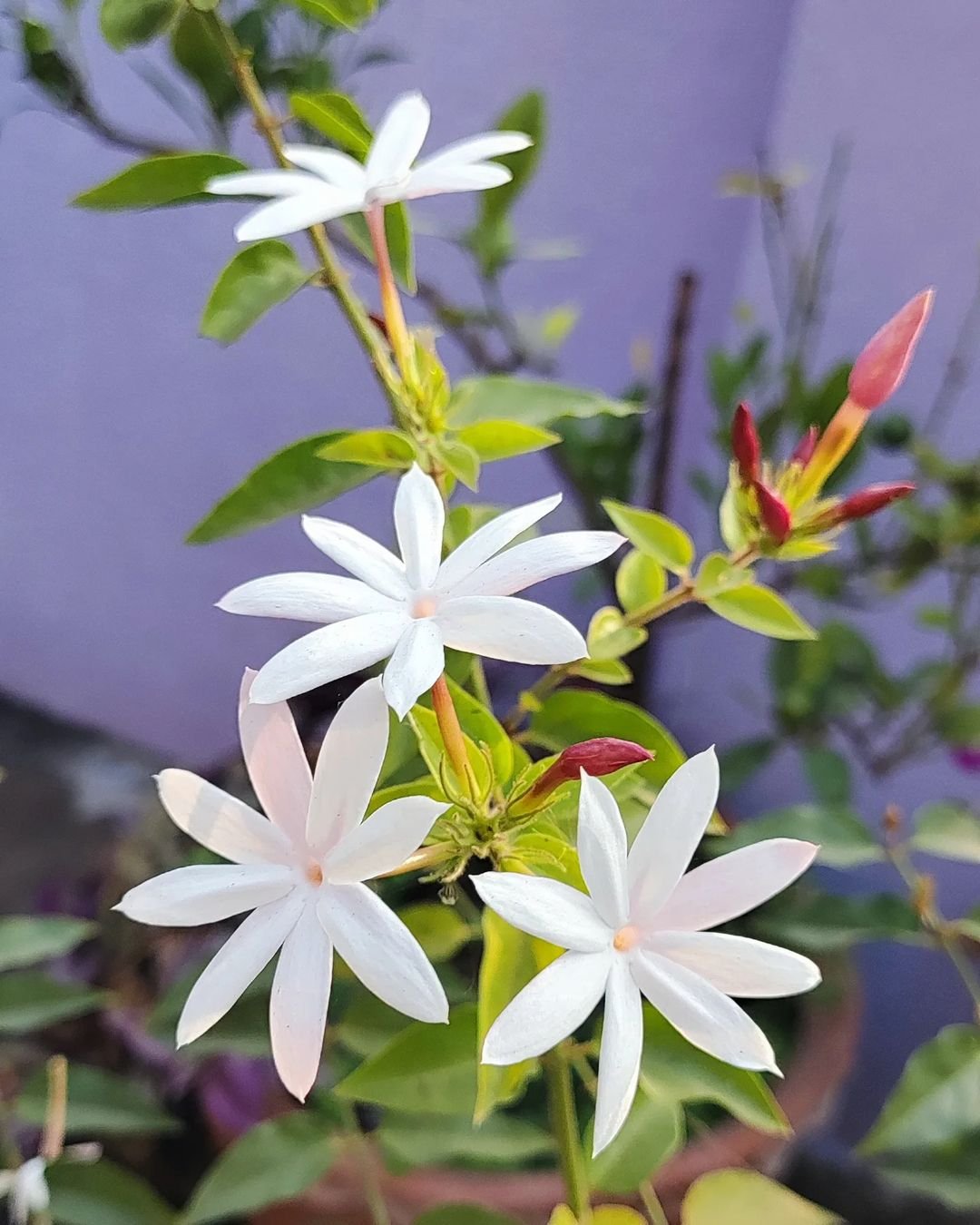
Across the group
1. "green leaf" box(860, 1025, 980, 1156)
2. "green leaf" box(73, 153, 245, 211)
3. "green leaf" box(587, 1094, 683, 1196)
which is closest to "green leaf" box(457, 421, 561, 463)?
"green leaf" box(73, 153, 245, 211)

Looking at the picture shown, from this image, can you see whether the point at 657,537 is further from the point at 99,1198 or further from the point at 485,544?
the point at 99,1198

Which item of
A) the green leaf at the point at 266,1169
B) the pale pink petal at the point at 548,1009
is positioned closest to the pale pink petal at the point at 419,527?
the pale pink petal at the point at 548,1009

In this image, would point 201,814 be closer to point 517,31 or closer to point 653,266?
point 517,31

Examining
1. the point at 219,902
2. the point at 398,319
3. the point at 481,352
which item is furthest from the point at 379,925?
the point at 481,352

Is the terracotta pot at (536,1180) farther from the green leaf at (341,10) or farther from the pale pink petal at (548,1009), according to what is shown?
the green leaf at (341,10)

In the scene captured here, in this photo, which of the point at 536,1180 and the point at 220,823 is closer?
the point at 220,823

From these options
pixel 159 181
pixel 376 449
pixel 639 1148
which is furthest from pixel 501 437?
pixel 639 1148

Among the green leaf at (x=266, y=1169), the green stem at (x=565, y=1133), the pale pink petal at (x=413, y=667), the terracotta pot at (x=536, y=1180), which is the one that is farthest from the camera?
the terracotta pot at (x=536, y=1180)
